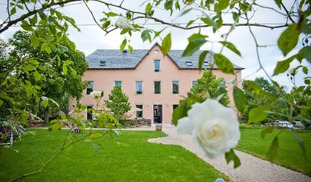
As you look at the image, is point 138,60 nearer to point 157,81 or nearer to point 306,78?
point 157,81

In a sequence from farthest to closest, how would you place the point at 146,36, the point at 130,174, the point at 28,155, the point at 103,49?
1. the point at 103,49
2. the point at 28,155
3. the point at 130,174
4. the point at 146,36

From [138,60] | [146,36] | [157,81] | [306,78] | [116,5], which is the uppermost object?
[138,60]

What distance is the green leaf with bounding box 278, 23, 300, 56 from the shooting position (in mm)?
483

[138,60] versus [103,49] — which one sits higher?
[103,49]

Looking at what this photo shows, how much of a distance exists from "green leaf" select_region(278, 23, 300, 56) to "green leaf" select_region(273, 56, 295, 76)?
18mm

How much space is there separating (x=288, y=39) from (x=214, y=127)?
0.28m

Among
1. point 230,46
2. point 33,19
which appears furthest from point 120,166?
Answer: point 230,46

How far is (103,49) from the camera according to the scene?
23703 millimetres

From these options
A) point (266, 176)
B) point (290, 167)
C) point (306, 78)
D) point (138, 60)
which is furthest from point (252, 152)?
point (138, 60)

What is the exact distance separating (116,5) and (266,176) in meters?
4.58

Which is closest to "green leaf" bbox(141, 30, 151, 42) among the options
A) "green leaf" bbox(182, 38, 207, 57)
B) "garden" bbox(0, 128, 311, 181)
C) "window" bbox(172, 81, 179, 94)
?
"green leaf" bbox(182, 38, 207, 57)

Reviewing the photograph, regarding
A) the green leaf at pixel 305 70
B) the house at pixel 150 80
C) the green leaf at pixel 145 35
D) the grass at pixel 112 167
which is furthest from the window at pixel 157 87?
the green leaf at pixel 145 35

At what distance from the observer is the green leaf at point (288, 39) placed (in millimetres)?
483

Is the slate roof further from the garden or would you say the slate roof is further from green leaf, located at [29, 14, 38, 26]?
green leaf, located at [29, 14, 38, 26]
